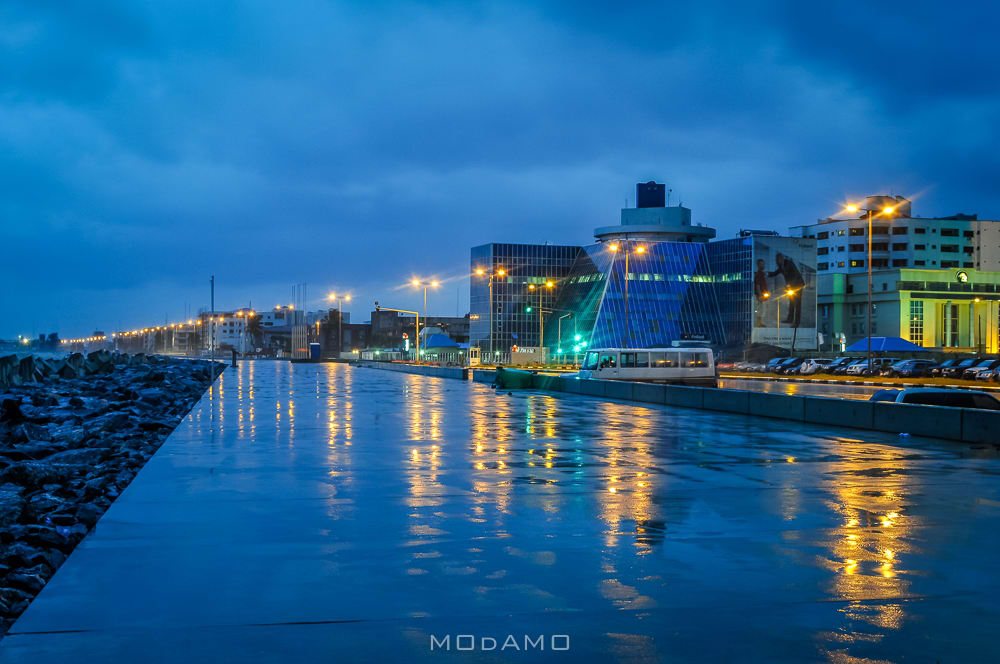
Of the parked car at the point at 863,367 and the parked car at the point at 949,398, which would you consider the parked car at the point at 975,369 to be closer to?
the parked car at the point at 863,367

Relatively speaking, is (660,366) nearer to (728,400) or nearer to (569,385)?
(569,385)

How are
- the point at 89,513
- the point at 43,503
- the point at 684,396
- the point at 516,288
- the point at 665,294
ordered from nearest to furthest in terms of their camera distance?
1. the point at 89,513
2. the point at 43,503
3. the point at 684,396
4. the point at 665,294
5. the point at 516,288

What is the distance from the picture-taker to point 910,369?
223ft

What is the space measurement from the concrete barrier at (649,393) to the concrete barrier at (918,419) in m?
12.3

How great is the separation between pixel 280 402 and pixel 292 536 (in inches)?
1048

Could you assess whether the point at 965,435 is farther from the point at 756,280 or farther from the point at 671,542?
the point at 756,280

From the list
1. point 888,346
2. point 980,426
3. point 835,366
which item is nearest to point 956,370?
point 888,346

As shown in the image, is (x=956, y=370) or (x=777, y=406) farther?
(x=956, y=370)

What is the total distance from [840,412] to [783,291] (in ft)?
360

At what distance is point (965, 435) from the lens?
2020 cm

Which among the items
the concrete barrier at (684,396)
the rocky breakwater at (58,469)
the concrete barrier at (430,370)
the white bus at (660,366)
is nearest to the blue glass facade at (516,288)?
the concrete barrier at (430,370)

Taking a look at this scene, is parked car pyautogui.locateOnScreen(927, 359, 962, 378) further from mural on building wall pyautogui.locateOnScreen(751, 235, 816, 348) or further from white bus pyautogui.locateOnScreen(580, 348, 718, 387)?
mural on building wall pyautogui.locateOnScreen(751, 235, 816, 348)

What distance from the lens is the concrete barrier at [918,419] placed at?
2066cm

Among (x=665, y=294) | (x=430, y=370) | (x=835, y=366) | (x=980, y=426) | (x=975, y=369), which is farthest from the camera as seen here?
(x=665, y=294)
